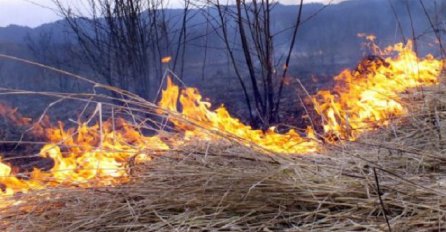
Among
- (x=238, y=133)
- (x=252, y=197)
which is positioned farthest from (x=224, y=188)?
(x=238, y=133)

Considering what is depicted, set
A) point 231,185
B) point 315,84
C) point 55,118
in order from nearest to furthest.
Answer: point 231,185 < point 55,118 < point 315,84

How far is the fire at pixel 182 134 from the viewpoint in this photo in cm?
241

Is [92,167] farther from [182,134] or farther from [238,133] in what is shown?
[238,133]

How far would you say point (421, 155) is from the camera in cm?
251

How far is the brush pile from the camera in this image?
1.97m

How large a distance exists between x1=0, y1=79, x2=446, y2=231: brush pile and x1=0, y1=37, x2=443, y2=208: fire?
103mm

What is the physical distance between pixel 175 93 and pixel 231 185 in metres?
1.97

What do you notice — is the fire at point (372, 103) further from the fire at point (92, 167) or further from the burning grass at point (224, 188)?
the fire at point (92, 167)

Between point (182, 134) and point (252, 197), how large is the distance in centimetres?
92

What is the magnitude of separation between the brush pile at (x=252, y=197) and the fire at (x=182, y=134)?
0.34 ft

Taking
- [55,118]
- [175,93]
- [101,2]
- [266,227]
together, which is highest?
[101,2]

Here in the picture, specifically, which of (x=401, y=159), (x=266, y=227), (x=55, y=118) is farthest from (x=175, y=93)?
(x=55, y=118)

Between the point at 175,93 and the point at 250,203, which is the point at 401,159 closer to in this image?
the point at 250,203

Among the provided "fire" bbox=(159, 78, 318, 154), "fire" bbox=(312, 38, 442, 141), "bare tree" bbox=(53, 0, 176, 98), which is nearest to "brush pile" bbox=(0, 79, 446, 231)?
"fire" bbox=(159, 78, 318, 154)
